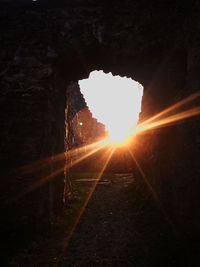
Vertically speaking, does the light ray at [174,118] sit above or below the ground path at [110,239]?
above

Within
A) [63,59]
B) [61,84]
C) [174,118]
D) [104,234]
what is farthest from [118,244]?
[63,59]

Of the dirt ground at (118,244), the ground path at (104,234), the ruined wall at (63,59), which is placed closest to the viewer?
the dirt ground at (118,244)

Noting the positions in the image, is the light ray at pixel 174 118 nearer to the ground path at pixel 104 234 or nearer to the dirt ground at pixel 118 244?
the dirt ground at pixel 118 244

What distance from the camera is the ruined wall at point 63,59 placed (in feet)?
12.6

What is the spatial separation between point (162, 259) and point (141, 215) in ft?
6.36

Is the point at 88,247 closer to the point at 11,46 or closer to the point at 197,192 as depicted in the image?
the point at 197,192

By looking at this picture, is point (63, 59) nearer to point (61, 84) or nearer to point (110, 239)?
point (61, 84)

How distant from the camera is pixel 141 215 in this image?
4.49 metres

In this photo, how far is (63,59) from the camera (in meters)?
4.39

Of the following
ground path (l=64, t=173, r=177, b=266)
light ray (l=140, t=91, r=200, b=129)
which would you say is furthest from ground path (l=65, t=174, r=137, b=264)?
light ray (l=140, t=91, r=200, b=129)

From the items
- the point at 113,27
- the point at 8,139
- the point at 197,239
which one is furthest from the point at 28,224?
the point at 113,27

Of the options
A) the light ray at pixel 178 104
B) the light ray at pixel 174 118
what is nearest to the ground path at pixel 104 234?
the light ray at pixel 174 118

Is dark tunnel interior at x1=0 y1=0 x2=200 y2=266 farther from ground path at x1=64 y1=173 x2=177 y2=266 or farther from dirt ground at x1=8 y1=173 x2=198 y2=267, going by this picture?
ground path at x1=64 y1=173 x2=177 y2=266

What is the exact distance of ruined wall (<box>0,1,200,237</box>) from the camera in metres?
3.85
